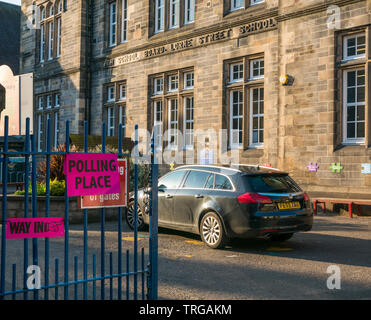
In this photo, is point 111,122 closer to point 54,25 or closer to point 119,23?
point 119,23

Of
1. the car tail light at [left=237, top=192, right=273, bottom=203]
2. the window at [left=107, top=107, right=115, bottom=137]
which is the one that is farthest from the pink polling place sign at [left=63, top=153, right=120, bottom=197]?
the window at [left=107, top=107, right=115, bottom=137]

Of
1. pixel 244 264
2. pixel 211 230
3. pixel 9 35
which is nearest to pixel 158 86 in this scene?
pixel 211 230

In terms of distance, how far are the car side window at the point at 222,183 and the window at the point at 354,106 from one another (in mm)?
6894

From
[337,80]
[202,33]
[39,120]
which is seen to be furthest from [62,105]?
[337,80]

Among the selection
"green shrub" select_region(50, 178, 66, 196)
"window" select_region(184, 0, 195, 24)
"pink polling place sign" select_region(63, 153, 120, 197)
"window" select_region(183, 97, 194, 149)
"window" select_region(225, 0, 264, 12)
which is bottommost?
"green shrub" select_region(50, 178, 66, 196)

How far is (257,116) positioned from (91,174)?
14.1 metres

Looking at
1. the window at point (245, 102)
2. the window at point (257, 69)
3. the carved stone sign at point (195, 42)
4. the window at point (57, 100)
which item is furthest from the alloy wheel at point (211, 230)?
the window at point (57, 100)

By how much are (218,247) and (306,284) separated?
2.67m

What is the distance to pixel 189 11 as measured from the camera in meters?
21.2

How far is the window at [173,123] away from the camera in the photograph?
21.5 m

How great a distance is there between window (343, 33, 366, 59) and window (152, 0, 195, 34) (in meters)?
7.75

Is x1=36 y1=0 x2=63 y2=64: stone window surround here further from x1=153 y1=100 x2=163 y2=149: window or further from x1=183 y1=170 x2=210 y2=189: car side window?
x1=183 y1=170 x2=210 y2=189: car side window

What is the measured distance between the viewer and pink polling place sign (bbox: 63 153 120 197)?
4355 mm

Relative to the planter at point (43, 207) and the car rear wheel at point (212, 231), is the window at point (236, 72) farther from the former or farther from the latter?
the car rear wheel at point (212, 231)
